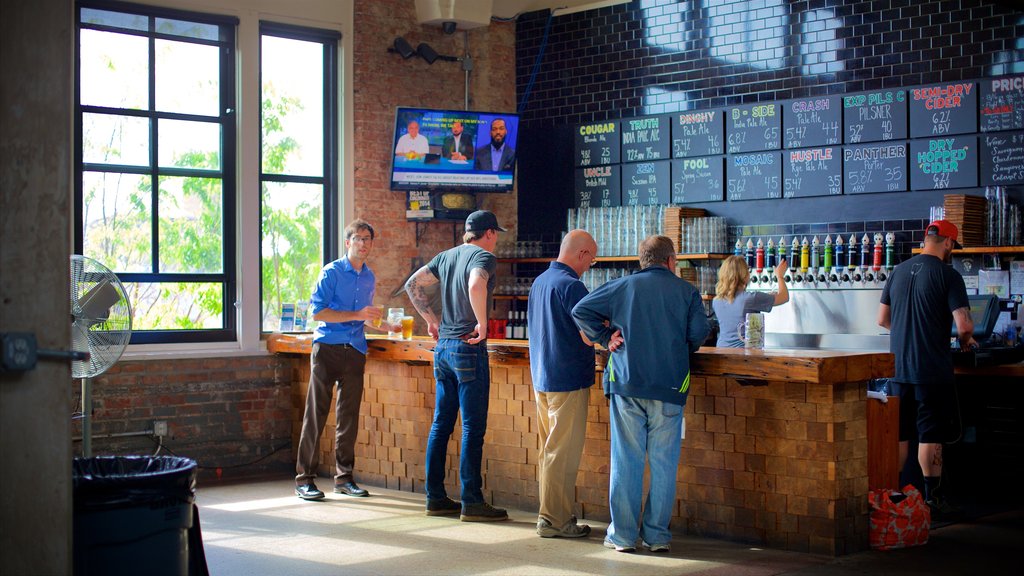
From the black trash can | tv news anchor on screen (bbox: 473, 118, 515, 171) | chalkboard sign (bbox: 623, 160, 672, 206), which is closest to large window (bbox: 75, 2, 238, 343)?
tv news anchor on screen (bbox: 473, 118, 515, 171)

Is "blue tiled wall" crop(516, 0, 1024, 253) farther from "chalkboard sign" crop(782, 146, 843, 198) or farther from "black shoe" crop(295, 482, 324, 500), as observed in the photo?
"black shoe" crop(295, 482, 324, 500)

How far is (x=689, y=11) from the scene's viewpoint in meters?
9.62

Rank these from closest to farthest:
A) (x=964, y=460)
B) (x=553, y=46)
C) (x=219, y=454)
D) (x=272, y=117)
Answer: (x=964, y=460) → (x=219, y=454) → (x=272, y=117) → (x=553, y=46)

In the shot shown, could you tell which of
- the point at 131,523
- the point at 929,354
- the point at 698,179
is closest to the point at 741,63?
the point at 698,179

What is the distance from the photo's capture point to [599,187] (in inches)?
400

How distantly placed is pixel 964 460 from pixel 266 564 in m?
4.90

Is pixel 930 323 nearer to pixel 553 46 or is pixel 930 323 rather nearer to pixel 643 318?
pixel 643 318

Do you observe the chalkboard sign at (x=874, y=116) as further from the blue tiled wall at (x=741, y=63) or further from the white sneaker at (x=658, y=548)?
the white sneaker at (x=658, y=548)

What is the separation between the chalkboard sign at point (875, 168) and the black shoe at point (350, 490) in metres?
4.21

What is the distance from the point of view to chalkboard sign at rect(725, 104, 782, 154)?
9.02m

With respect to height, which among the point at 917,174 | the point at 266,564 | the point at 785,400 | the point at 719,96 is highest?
the point at 719,96

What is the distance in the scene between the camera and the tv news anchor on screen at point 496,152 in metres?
9.78

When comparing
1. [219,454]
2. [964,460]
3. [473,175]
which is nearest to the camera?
[964,460]

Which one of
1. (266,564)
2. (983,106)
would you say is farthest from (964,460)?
(266,564)
